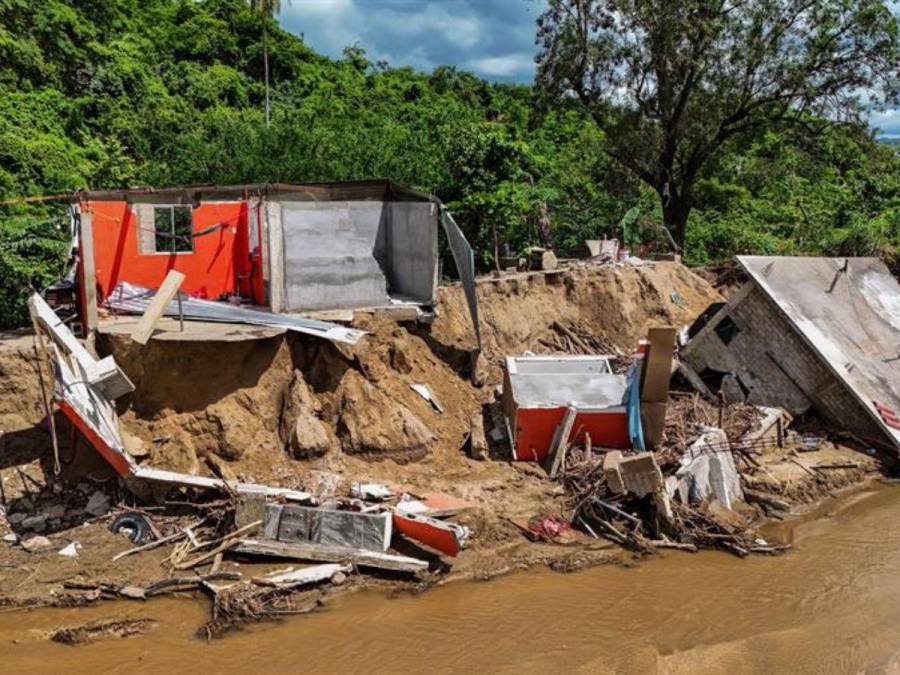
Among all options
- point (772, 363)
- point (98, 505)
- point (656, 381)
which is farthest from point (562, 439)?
point (98, 505)

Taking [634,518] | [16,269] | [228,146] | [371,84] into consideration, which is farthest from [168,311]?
[371,84]

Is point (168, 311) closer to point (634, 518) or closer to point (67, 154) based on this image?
point (634, 518)

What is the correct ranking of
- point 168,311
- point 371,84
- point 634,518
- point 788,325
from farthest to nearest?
point 371,84, point 788,325, point 168,311, point 634,518

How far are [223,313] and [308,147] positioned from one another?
355 inches

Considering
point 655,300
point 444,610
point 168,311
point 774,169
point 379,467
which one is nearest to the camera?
point 444,610

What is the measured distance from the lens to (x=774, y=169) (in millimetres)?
26391

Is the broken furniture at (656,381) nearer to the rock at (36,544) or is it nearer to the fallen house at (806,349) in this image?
the fallen house at (806,349)

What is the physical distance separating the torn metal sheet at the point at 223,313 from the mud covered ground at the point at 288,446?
314mm

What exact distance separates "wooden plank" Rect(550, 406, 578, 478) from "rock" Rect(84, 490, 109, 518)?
6162 millimetres

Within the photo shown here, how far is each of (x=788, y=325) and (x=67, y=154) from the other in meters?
17.8

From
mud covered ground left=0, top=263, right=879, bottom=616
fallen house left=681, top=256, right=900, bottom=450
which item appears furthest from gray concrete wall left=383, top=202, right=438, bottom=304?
fallen house left=681, top=256, right=900, bottom=450

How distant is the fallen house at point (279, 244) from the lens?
1260cm

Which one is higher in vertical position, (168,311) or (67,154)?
(67,154)

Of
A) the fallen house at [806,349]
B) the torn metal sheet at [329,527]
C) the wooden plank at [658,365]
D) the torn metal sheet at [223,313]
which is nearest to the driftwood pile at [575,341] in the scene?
the fallen house at [806,349]
